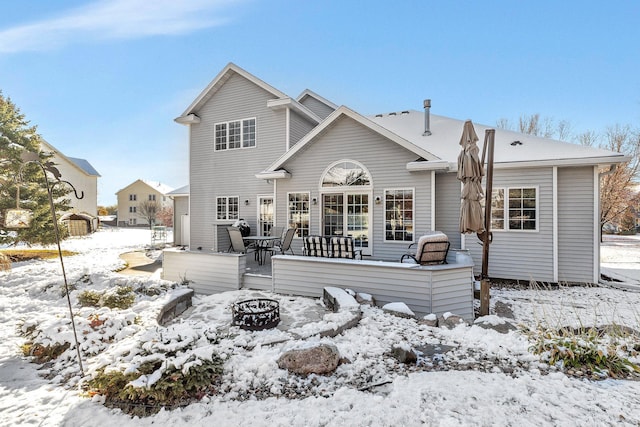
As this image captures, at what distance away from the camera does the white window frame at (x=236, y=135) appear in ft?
38.6

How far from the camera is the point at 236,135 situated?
12.0 meters

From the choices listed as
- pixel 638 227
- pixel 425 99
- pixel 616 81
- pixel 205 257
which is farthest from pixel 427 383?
pixel 638 227

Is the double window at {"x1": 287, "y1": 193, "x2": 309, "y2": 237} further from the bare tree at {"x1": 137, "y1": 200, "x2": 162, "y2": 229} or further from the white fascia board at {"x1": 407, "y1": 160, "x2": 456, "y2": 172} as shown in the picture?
the bare tree at {"x1": 137, "y1": 200, "x2": 162, "y2": 229}

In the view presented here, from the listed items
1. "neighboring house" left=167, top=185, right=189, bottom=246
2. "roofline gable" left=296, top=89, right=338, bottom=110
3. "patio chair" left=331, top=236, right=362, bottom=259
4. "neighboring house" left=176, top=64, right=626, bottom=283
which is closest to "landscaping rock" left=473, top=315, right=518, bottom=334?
"patio chair" left=331, top=236, right=362, bottom=259

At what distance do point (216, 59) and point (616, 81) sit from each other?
66.4 feet

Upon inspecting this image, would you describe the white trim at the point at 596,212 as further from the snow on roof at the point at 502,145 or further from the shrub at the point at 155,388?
the shrub at the point at 155,388

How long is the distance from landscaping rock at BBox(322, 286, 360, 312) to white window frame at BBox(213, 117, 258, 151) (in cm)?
754

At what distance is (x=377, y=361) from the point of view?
11.6 ft

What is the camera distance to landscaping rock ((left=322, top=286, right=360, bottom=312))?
5000 mm

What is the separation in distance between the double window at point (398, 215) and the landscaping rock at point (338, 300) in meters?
3.06

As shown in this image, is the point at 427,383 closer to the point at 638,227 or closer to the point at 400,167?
the point at 400,167

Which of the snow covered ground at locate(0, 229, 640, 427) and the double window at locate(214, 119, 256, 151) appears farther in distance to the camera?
the double window at locate(214, 119, 256, 151)

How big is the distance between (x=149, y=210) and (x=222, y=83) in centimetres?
3510

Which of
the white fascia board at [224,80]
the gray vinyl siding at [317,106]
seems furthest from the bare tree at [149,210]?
the gray vinyl siding at [317,106]
